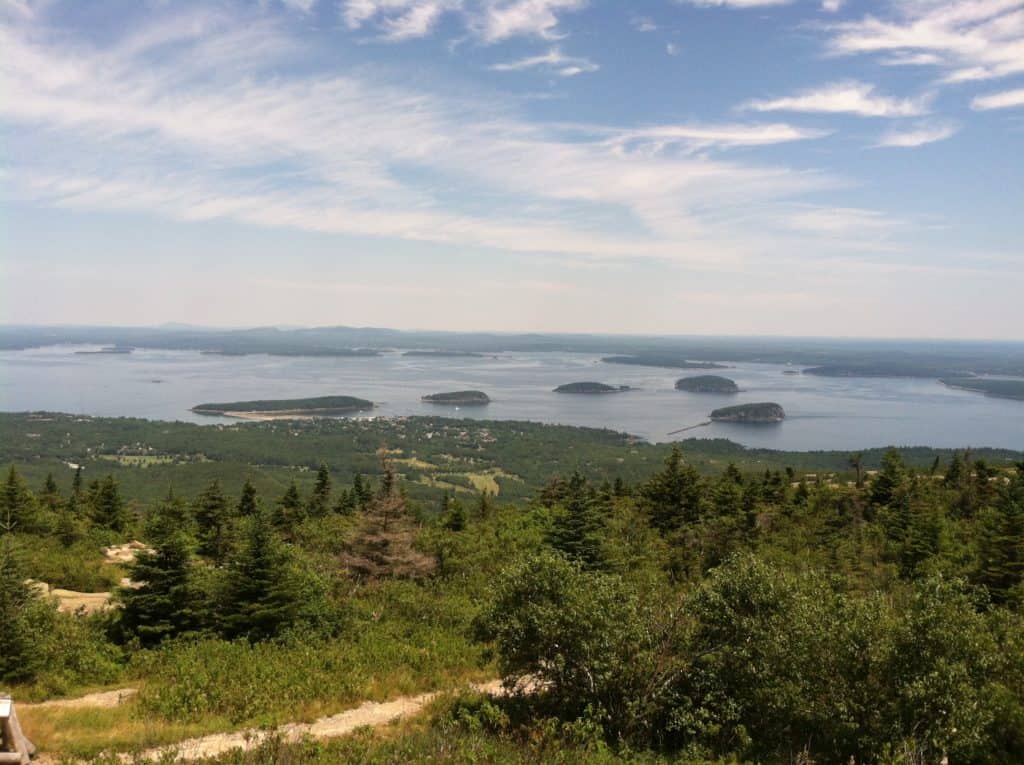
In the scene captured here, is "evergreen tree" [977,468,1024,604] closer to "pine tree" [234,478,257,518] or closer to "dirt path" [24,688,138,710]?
"dirt path" [24,688,138,710]

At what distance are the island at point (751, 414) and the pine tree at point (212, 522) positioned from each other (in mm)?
141385

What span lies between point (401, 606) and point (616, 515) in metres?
17.3

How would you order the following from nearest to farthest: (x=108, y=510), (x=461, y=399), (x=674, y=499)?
1. (x=674, y=499)
2. (x=108, y=510)
3. (x=461, y=399)

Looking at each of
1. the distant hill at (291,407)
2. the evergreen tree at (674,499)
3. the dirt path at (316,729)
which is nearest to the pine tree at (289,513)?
the evergreen tree at (674,499)

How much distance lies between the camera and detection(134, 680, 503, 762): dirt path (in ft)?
31.0

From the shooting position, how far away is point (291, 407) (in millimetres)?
164375

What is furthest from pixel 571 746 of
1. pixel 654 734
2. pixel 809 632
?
pixel 809 632

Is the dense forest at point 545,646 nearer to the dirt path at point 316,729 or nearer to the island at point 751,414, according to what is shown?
the dirt path at point 316,729

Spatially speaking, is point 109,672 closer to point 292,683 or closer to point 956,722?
point 292,683

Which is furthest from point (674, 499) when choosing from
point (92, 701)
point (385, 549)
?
point (92, 701)

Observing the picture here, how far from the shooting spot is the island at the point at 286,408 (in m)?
156

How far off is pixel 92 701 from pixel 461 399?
173 m

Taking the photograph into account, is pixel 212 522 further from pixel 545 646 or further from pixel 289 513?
pixel 545 646

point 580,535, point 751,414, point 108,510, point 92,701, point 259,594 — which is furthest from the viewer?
point 751,414
